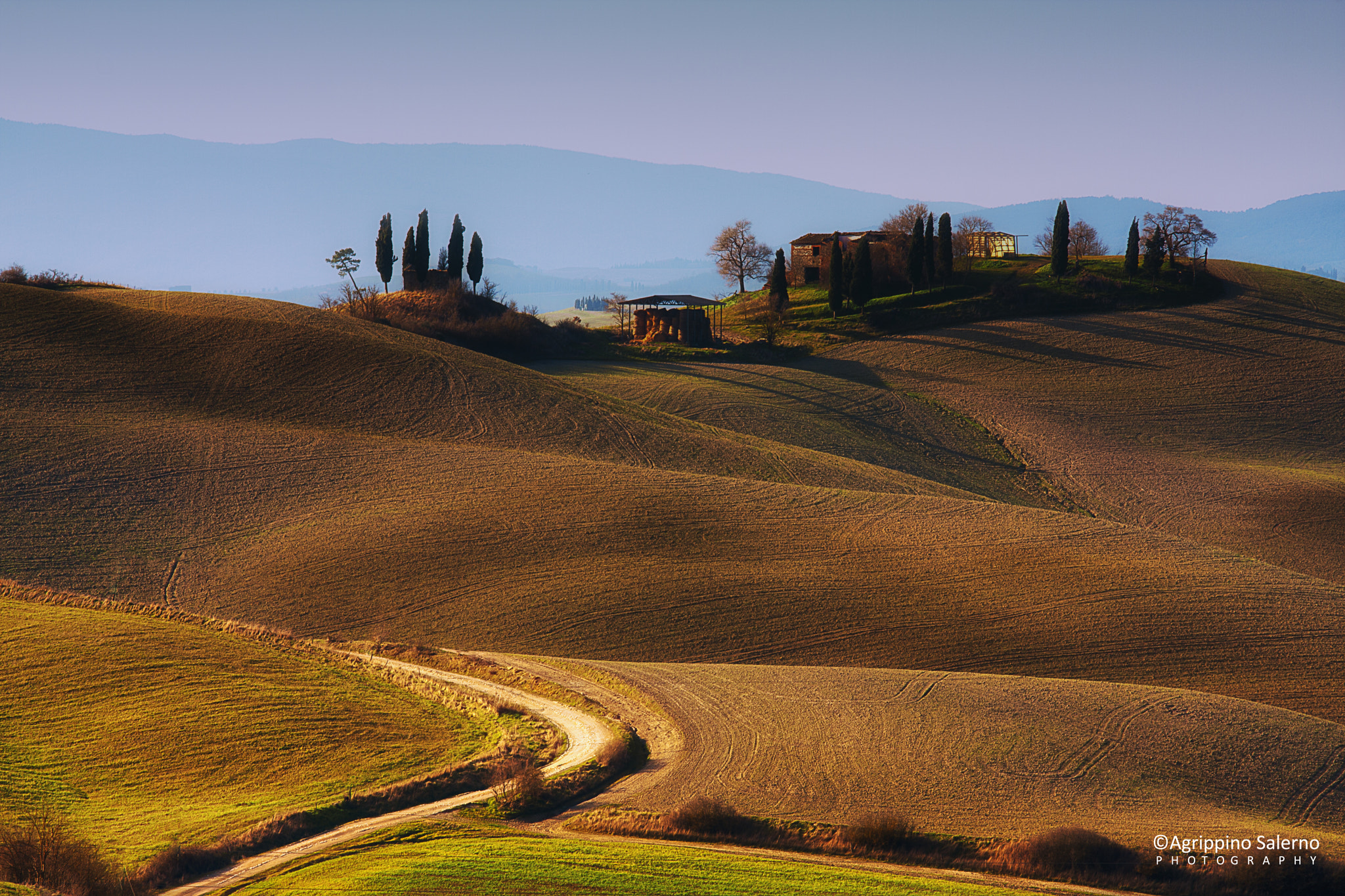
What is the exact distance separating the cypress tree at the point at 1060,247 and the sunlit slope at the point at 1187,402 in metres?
7.12

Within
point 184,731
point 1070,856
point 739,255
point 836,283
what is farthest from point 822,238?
point 1070,856

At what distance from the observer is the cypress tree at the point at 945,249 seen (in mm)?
82812

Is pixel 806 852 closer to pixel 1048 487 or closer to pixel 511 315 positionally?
pixel 1048 487

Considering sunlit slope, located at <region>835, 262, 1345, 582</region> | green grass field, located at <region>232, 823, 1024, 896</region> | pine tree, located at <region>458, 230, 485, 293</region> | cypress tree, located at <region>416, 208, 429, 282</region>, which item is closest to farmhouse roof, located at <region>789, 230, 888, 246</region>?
sunlit slope, located at <region>835, 262, 1345, 582</region>

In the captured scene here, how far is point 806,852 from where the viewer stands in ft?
43.9

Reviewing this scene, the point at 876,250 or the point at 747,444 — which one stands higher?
the point at 876,250

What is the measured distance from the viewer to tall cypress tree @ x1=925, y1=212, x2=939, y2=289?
8300 cm

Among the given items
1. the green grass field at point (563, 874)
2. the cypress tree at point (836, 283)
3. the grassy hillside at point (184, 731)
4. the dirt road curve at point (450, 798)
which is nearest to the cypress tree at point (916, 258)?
the cypress tree at point (836, 283)

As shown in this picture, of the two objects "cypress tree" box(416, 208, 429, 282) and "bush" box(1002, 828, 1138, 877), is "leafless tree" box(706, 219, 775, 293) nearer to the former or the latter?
"cypress tree" box(416, 208, 429, 282)

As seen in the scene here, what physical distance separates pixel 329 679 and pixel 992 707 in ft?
43.7

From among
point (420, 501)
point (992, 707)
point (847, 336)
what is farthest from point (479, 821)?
point (847, 336)

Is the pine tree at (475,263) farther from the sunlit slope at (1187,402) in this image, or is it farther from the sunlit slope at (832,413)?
the sunlit slope at (1187,402)

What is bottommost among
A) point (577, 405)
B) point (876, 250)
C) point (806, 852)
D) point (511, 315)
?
point (806, 852)

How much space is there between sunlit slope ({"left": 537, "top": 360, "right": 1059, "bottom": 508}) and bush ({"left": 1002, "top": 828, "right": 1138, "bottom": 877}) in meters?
36.0
